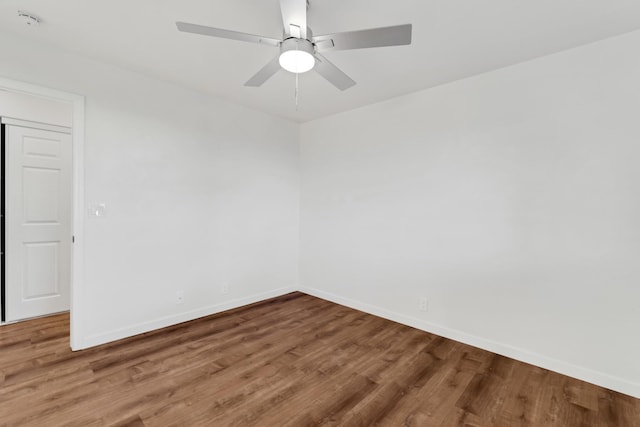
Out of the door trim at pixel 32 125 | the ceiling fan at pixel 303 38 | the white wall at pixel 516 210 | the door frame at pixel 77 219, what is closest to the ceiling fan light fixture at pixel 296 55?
the ceiling fan at pixel 303 38

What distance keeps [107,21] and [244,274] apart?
2.66 metres

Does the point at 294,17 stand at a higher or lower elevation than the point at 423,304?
higher

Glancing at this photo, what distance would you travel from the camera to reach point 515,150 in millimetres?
2439

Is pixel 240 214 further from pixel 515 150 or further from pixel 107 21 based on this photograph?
pixel 515 150

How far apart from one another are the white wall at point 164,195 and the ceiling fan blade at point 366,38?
199 cm

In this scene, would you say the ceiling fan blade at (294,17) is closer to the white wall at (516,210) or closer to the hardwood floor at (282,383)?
the white wall at (516,210)

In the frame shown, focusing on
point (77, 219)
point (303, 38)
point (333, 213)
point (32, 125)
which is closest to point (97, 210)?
point (77, 219)

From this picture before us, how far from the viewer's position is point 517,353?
2420 mm

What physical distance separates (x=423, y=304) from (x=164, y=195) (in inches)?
111

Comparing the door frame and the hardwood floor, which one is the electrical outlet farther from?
the door frame

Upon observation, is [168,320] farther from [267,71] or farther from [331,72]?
[331,72]

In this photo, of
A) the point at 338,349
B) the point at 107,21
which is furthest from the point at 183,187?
the point at 338,349

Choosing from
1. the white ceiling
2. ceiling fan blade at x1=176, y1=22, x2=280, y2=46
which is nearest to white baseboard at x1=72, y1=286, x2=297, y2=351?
the white ceiling

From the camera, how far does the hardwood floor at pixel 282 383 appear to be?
175cm
